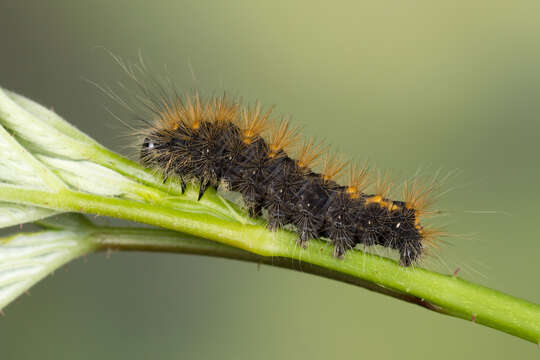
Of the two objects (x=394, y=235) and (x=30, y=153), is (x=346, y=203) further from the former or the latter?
(x=30, y=153)

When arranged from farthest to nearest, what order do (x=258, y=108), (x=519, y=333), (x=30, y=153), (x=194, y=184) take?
(x=258, y=108) → (x=194, y=184) → (x=30, y=153) → (x=519, y=333)

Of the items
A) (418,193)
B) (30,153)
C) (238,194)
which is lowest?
(30,153)

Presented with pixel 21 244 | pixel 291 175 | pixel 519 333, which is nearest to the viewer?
pixel 519 333

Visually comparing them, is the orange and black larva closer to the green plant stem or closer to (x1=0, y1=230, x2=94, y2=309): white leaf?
the green plant stem

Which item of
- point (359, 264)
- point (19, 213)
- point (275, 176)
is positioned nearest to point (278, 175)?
point (275, 176)

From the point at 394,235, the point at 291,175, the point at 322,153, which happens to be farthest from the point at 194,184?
the point at 394,235

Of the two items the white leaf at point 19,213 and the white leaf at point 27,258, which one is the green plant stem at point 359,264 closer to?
the white leaf at point 19,213

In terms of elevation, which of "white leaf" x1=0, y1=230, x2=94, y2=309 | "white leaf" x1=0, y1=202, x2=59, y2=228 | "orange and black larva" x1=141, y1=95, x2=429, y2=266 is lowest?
"white leaf" x1=0, y1=230, x2=94, y2=309

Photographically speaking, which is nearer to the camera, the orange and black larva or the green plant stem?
the green plant stem

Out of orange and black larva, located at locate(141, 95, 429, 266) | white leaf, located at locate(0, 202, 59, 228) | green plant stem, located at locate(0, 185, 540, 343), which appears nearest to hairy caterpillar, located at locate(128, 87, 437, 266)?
orange and black larva, located at locate(141, 95, 429, 266)
